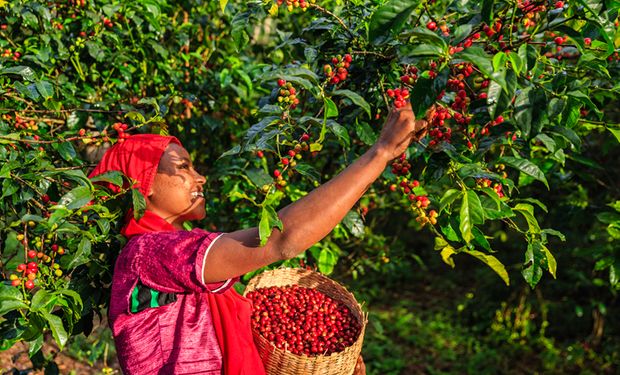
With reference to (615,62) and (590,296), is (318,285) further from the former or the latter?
(590,296)

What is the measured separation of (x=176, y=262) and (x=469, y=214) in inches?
35.2

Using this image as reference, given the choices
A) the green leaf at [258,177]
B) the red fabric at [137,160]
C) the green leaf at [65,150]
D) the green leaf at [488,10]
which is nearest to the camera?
the green leaf at [488,10]

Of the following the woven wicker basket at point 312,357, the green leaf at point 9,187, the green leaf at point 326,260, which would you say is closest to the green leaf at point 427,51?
the woven wicker basket at point 312,357

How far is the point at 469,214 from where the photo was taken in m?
1.59

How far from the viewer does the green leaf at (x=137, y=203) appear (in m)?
1.93

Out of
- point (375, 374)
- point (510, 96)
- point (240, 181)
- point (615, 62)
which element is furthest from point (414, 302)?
point (510, 96)

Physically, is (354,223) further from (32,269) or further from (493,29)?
(32,269)

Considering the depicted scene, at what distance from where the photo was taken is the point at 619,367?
4.81 m

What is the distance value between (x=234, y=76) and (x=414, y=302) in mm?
4330

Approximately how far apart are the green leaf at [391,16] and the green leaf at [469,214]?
54 centimetres

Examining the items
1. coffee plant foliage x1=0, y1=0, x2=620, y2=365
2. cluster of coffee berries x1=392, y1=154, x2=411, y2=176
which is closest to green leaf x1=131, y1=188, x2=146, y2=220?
coffee plant foliage x1=0, y1=0, x2=620, y2=365

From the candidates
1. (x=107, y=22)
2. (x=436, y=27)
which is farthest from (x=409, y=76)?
(x=107, y=22)

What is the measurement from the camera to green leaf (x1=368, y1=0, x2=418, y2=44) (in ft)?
4.38

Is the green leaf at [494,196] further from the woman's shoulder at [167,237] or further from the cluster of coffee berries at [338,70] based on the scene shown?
the woman's shoulder at [167,237]
